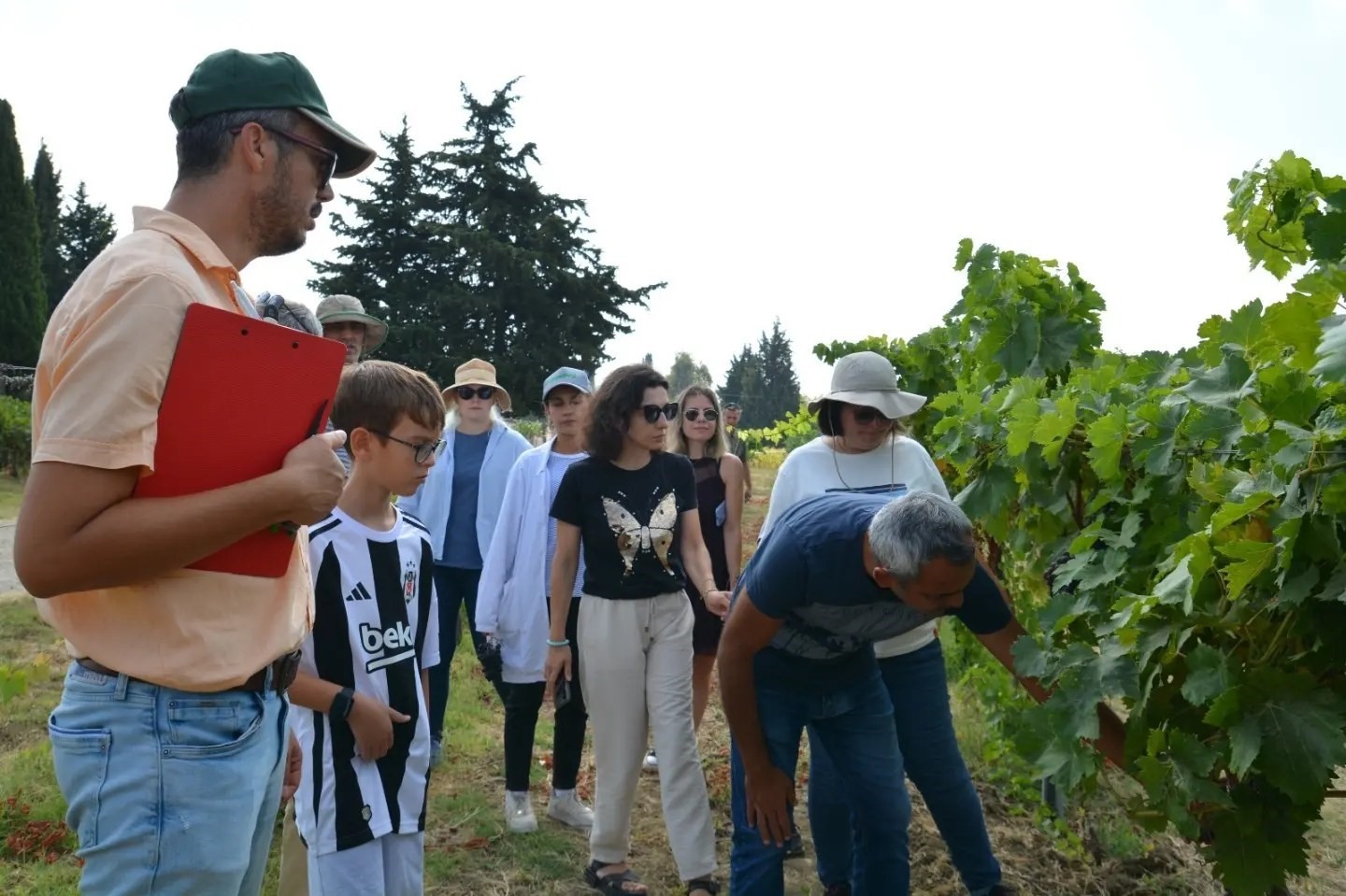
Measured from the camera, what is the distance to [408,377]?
270 cm

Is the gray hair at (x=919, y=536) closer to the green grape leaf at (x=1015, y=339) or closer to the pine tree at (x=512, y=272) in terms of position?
the green grape leaf at (x=1015, y=339)

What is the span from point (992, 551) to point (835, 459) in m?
0.72

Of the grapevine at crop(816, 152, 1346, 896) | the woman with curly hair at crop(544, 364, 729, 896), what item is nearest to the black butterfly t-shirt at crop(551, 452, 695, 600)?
the woman with curly hair at crop(544, 364, 729, 896)

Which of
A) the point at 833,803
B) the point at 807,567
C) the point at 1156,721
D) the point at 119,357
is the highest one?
the point at 119,357

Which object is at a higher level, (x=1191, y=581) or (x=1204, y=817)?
(x=1191, y=581)

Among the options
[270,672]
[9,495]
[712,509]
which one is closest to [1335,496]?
[270,672]

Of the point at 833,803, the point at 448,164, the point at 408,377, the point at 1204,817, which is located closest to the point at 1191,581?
the point at 1204,817

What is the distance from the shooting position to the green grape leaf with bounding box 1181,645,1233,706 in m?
1.67

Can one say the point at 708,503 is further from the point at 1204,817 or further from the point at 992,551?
the point at 1204,817

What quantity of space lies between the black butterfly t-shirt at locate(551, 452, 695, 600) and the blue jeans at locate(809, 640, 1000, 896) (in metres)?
0.86

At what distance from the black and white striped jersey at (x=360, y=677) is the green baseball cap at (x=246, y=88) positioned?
3.77ft

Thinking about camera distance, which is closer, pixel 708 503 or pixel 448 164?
pixel 708 503

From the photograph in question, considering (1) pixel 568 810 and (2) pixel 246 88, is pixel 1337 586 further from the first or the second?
(1) pixel 568 810

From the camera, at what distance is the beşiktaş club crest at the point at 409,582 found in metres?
2.68
